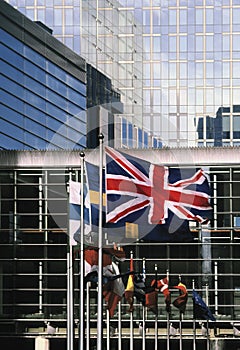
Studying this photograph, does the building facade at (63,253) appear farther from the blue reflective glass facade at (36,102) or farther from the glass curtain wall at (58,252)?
the blue reflective glass facade at (36,102)

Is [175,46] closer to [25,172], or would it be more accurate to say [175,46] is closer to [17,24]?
[17,24]

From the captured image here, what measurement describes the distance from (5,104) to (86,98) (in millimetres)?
39692

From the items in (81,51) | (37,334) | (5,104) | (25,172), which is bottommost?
(37,334)

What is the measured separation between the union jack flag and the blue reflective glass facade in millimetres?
65560

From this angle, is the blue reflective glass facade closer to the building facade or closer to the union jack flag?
the building facade

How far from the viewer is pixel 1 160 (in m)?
104

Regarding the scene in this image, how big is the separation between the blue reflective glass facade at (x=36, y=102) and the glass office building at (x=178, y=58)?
27161 mm

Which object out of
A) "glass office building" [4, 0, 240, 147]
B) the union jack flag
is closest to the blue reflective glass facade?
"glass office building" [4, 0, 240, 147]

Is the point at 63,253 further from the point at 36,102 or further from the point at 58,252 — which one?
the point at 36,102

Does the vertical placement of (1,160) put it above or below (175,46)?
below

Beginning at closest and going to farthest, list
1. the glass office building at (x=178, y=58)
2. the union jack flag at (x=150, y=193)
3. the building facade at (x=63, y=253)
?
the union jack flag at (x=150, y=193) < the building facade at (x=63, y=253) < the glass office building at (x=178, y=58)

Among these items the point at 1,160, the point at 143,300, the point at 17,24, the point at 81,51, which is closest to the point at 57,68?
the point at 17,24

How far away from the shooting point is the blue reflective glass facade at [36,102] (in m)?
127

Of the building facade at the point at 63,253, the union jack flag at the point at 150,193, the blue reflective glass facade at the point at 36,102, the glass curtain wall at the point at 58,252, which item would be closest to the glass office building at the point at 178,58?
the blue reflective glass facade at the point at 36,102
